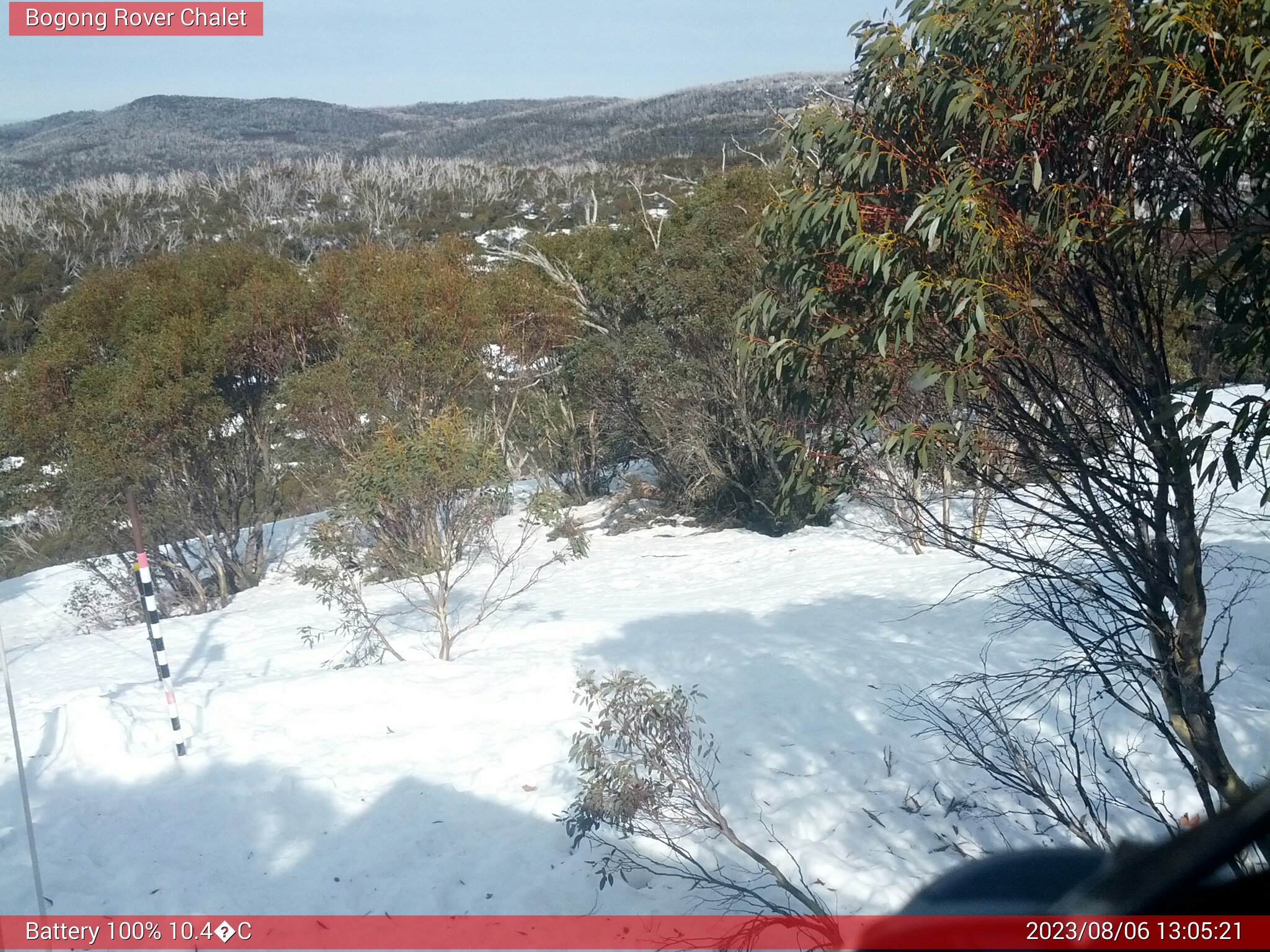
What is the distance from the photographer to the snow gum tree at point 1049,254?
9.86 feet

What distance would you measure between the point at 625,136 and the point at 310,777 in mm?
48956

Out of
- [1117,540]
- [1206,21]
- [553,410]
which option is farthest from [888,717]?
[553,410]

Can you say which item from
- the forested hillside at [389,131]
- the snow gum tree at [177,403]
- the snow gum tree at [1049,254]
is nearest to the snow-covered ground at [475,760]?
the snow gum tree at [1049,254]

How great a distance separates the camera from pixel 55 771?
209 inches

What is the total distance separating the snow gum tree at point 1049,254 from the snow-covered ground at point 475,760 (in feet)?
6.39

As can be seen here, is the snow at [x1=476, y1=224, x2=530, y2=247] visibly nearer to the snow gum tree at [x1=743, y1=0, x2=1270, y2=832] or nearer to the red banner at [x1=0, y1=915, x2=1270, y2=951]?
the snow gum tree at [x1=743, y1=0, x2=1270, y2=832]

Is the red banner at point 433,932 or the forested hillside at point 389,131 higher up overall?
the forested hillside at point 389,131

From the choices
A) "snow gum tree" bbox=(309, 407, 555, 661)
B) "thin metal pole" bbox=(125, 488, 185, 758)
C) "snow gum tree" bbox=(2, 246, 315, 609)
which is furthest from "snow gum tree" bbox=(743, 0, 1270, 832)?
"snow gum tree" bbox=(2, 246, 315, 609)

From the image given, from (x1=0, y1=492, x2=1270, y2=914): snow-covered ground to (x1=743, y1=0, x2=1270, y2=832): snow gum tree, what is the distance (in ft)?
6.39

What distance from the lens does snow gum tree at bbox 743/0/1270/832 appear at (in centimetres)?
300

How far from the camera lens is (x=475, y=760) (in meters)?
5.70

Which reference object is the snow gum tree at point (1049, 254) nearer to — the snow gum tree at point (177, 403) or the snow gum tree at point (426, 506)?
the snow gum tree at point (426, 506)

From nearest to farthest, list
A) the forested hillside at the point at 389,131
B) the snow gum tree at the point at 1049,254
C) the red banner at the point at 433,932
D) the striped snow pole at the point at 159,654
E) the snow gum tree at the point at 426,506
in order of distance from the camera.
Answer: the snow gum tree at the point at 1049,254 → the red banner at the point at 433,932 → the striped snow pole at the point at 159,654 → the snow gum tree at the point at 426,506 → the forested hillside at the point at 389,131

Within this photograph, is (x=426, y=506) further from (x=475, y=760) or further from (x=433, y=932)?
(x=433, y=932)
